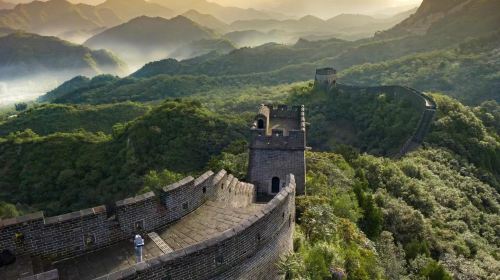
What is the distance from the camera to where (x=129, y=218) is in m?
11.1

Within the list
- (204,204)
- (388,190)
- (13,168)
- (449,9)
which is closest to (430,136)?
(388,190)

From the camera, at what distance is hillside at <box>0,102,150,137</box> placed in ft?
274

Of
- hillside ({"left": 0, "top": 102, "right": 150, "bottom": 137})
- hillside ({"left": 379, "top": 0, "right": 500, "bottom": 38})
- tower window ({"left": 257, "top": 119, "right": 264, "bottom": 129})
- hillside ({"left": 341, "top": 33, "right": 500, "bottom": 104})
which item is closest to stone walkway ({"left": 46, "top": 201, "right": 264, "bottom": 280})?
tower window ({"left": 257, "top": 119, "right": 264, "bottom": 129})

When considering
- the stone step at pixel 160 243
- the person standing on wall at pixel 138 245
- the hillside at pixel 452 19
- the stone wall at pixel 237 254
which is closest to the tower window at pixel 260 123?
the stone wall at pixel 237 254

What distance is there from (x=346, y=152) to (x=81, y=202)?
2982 centimetres

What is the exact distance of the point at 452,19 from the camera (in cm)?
15888

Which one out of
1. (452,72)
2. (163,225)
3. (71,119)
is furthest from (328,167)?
(452,72)

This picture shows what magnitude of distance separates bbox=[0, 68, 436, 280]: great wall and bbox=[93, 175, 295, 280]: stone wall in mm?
19

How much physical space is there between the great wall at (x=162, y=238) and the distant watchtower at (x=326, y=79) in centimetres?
6357

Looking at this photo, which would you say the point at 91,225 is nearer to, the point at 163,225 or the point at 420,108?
the point at 163,225

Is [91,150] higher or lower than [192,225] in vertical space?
lower

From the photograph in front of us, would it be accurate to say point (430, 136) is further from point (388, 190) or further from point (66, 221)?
point (66, 221)

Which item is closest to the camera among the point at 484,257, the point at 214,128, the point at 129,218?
the point at 129,218

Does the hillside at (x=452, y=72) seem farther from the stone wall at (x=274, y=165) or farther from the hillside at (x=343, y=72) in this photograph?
the stone wall at (x=274, y=165)
